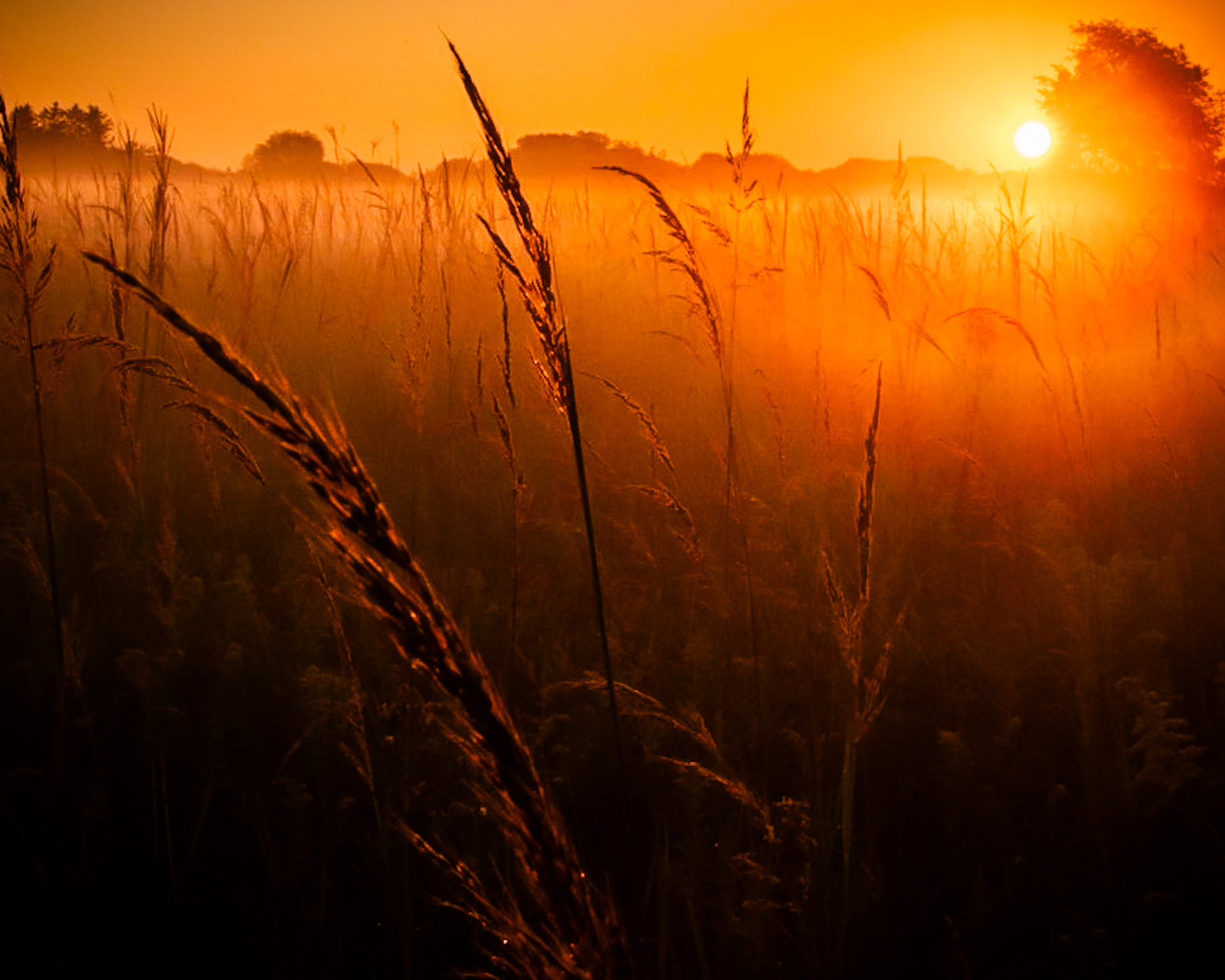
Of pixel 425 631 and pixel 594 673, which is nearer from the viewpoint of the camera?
pixel 425 631

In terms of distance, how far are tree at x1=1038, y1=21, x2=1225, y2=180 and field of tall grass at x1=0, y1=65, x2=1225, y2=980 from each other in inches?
748

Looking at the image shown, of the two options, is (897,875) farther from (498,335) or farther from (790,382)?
(498,335)

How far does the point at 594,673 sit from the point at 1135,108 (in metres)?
23.0

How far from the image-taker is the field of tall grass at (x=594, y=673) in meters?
1.33

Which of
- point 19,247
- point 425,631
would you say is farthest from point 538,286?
point 19,247

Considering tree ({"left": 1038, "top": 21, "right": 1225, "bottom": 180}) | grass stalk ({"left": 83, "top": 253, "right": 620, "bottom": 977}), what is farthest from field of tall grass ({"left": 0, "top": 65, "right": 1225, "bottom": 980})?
tree ({"left": 1038, "top": 21, "right": 1225, "bottom": 180})

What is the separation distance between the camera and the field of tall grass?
1326 mm

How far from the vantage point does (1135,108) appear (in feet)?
64.3

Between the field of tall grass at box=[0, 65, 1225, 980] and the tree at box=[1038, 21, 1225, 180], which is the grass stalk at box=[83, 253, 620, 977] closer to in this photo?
the field of tall grass at box=[0, 65, 1225, 980]

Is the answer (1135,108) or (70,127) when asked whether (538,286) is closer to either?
(1135,108)

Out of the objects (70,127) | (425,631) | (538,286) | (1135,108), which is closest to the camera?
(425,631)

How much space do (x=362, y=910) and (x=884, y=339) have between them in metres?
4.41

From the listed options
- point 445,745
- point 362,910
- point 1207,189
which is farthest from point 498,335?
point 1207,189

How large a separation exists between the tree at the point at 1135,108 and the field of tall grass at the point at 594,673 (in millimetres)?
19006
